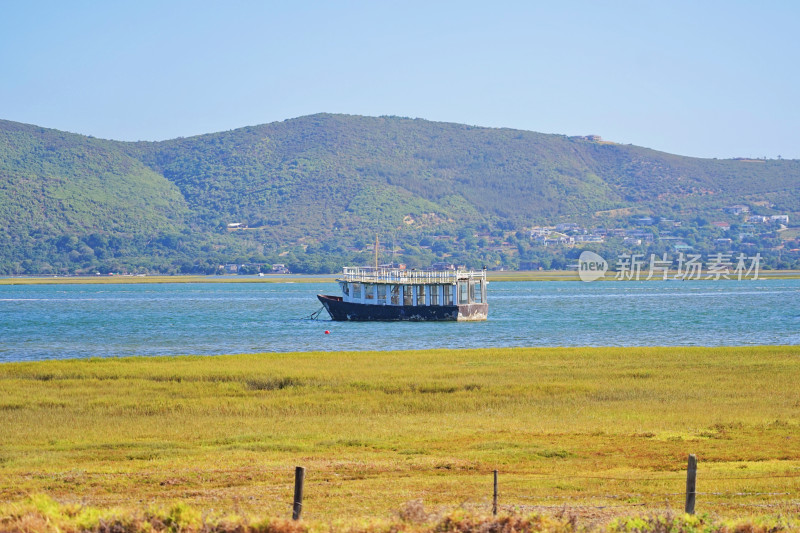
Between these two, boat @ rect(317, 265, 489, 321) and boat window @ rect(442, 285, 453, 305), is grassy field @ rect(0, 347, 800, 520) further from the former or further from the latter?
boat window @ rect(442, 285, 453, 305)

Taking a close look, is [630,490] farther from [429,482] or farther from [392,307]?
[392,307]

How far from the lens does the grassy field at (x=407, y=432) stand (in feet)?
52.8

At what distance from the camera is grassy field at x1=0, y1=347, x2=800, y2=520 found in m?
16.1

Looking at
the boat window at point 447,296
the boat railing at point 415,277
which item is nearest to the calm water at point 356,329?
the boat window at point 447,296

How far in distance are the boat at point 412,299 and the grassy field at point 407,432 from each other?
3322 centimetres

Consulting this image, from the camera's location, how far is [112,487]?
16.7m

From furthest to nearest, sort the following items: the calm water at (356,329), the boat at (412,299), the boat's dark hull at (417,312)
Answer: the boat at (412,299)
the boat's dark hull at (417,312)
the calm water at (356,329)

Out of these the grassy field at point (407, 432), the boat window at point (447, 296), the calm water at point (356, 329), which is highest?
the boat window at point (447, 296)

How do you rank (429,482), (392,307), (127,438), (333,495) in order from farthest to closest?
(392,307) → (127,438) → (429,482) → (333,495)

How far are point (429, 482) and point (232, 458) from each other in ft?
15.6

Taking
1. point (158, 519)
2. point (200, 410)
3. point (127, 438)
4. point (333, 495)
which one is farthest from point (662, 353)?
point (158, 519)

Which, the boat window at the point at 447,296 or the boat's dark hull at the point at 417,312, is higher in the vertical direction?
the boat window at the point at 447,296

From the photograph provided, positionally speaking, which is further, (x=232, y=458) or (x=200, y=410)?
(x=200, y=410)

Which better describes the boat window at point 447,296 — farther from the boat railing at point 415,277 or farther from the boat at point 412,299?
the boat railing at point 415,277
